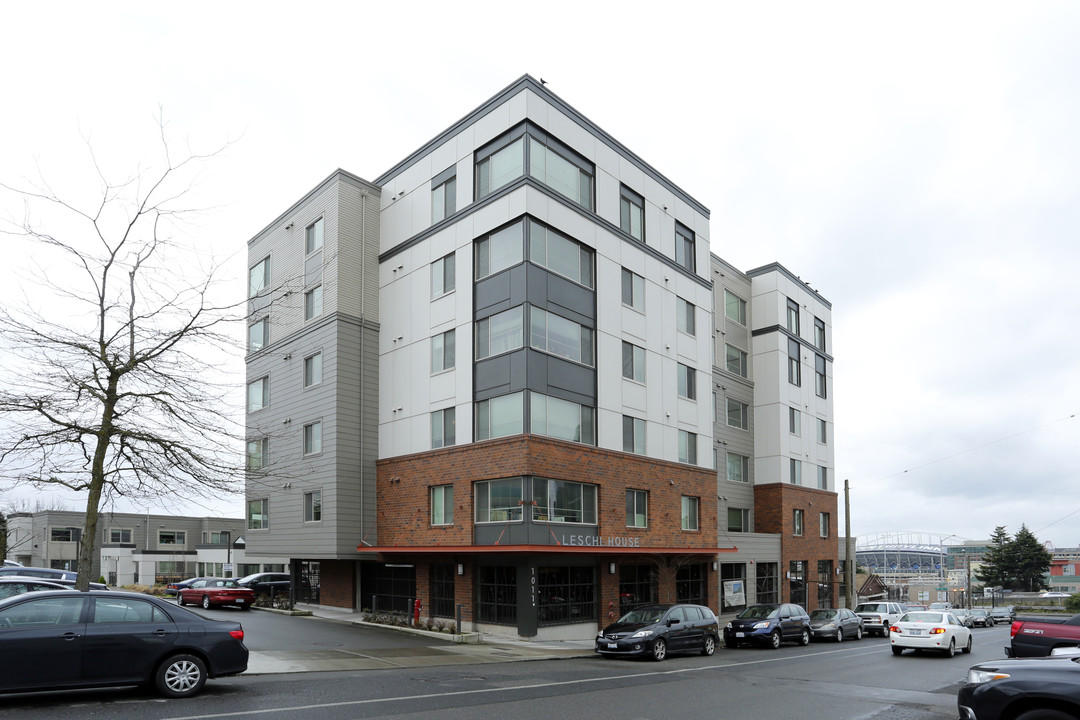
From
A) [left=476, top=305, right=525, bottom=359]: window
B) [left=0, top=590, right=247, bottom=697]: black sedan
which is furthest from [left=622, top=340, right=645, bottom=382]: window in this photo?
[left=0, top=590, right=247, bottom=697]: black sedan

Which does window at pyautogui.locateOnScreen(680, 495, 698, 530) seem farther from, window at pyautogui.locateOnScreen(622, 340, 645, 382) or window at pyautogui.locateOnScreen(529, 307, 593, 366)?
window at pyautogui.locateOnScreen(529, 307, 593, 366)

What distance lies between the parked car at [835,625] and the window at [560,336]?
12622mm

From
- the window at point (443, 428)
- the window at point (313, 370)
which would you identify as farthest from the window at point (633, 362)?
the window at point (313, 370)

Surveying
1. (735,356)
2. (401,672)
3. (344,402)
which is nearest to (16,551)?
(344,402)

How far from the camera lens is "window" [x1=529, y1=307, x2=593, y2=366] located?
26.7 meters

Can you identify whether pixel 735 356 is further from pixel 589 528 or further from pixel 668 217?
pixel 589 528

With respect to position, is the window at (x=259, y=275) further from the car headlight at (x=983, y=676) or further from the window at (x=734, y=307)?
the car headlight at (x=983, y=676)

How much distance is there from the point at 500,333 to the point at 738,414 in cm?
2041

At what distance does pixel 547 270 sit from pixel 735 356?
19696 mm

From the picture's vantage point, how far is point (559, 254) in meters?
28.3

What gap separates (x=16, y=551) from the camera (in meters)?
80.5

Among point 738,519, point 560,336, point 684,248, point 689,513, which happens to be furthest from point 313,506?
point 738,519

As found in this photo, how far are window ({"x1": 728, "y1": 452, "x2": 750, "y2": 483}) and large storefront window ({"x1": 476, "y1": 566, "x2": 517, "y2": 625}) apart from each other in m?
18.8

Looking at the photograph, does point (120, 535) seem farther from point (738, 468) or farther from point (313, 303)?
point (738, 468)
